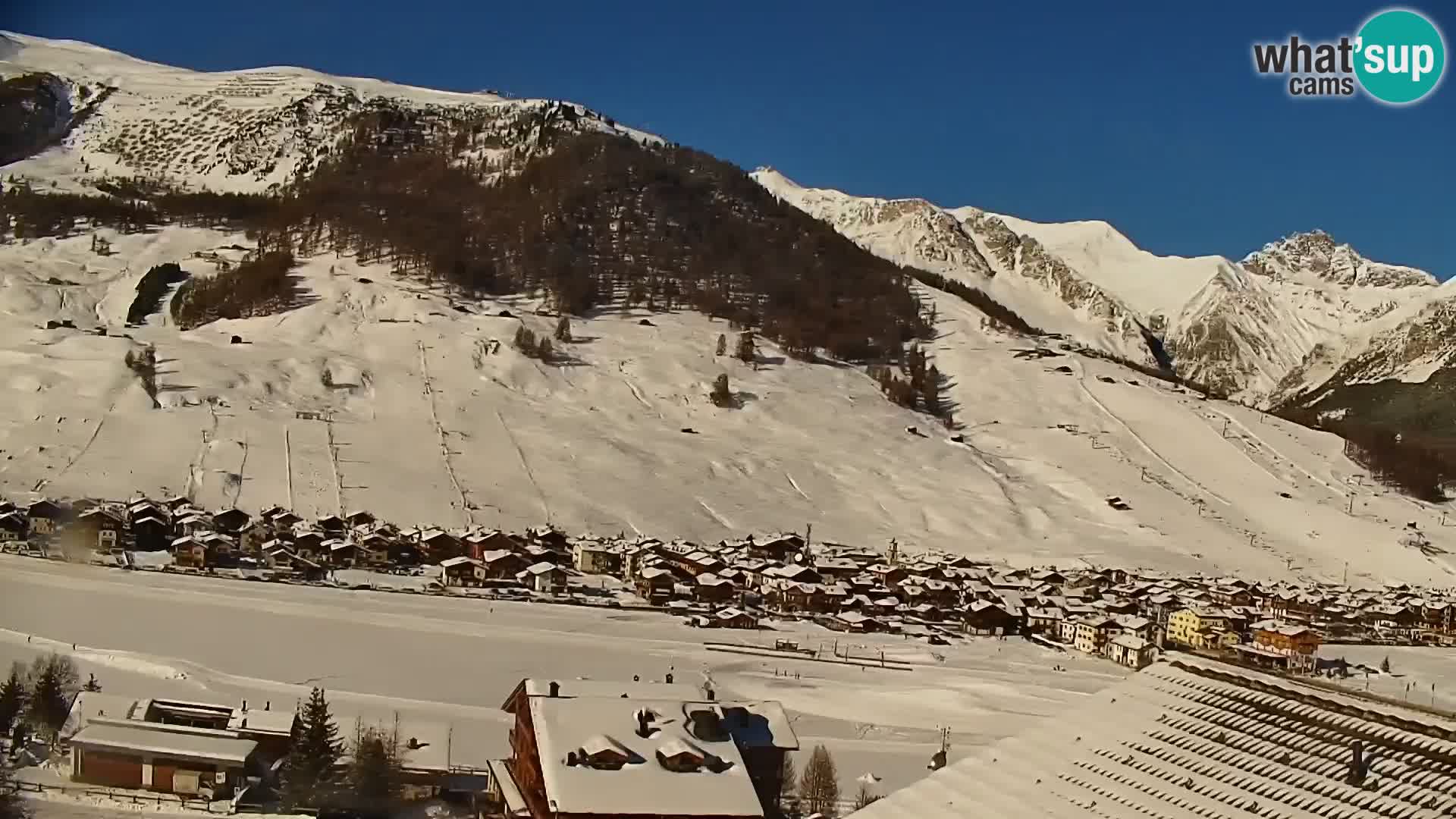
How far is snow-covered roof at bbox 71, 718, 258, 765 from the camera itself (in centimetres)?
1198

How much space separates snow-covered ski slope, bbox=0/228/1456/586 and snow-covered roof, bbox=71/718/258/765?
60.8 feet

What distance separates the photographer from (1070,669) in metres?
23.9

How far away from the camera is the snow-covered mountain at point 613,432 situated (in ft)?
114

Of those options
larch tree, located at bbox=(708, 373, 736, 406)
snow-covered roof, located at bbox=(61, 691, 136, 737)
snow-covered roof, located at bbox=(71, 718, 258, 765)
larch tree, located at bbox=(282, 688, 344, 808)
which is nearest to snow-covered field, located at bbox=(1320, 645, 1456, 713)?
larch tree, located at bbox=(282, 688, 344, 808)

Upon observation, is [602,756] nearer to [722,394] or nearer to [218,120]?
[722,394]

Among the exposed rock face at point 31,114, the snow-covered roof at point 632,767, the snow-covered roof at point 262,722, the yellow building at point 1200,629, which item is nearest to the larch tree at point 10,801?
the snow-covered roof at point 262,722

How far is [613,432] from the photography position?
43.4 m

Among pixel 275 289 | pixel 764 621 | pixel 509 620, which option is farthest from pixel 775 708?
pixel 275 289

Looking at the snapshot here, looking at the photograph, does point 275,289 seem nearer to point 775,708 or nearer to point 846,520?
point 846,520

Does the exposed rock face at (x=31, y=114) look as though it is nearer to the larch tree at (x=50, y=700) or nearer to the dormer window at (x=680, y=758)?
the larch tree at (x=50, y=700)

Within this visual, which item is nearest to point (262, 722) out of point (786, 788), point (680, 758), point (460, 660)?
point (680, 758)

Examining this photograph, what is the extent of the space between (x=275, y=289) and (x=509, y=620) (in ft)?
115

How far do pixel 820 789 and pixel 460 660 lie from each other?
7.94m

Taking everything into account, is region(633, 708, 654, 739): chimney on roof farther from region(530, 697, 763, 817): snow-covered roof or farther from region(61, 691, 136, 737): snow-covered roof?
region(61, 691, 136, 737): snow-covered roof
